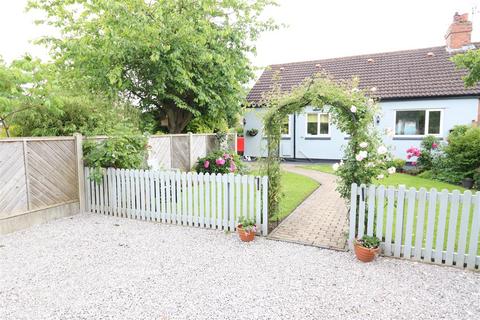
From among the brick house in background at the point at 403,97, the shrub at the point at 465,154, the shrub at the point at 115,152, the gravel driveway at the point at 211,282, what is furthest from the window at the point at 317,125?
the gravel driveway at the point at 211,282

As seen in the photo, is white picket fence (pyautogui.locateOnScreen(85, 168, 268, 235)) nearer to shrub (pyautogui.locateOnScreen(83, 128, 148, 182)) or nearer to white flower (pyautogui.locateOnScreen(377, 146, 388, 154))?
shrub (pyautogui.locateOnScreen(83, 128, 148, 182))

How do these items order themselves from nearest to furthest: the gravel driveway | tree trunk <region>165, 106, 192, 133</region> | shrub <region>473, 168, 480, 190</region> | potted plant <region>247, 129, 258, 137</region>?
the gravel driveway → shrub <region>473, 168, 480, 190</region> → tree trunk <region>165, 106, 192, 133</region> → potted plant <region>247, 129, 258, 137</region>

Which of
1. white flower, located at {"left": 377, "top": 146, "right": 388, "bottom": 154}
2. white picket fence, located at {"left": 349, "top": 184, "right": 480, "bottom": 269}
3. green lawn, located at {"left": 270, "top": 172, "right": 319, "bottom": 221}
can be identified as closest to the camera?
A: white picket fence, located at {"left": 349, "top": 184, "right": 480, "bottom": 269}

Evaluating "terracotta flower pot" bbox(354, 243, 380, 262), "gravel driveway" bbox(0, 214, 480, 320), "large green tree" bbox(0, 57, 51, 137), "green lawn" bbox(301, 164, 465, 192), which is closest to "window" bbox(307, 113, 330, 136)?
"green lawn" bbox(301, 164, 465, 192)

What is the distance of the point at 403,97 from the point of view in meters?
14.0

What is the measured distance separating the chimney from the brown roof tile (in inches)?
21.7

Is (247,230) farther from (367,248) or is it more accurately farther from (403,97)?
(403,97)

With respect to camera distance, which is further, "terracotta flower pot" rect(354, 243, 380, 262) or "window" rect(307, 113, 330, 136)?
"window" rect(307, 113, 330, 136)

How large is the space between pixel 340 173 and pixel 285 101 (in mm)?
1595

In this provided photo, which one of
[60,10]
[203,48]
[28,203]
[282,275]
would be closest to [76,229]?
[28,203]

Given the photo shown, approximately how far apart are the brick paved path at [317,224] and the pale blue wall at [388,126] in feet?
14.0

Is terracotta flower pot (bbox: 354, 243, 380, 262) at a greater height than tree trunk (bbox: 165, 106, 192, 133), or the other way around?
tree trunk (bbox: 165, 106, 192, 133)

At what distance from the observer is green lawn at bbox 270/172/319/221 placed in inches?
279

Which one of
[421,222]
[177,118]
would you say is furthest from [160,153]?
[421,222]
